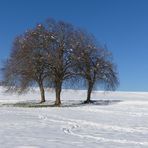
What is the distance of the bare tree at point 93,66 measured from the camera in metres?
50.4

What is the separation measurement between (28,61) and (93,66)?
849 centimetres

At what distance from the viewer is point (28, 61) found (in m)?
48.3

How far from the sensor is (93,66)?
5247 cm

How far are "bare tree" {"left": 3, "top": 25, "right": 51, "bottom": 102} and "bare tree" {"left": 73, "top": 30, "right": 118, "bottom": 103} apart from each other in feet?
13.0

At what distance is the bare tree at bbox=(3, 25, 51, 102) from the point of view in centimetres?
4862

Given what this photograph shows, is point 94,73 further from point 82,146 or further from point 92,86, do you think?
point 82,146

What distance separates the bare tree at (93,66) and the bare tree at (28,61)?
156 inches

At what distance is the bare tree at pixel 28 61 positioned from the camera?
48625mm

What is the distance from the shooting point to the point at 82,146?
13844 millimetres

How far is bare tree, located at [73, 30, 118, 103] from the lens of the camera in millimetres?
50406

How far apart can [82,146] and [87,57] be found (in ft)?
122

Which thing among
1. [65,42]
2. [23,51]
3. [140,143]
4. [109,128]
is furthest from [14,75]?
[140,143]

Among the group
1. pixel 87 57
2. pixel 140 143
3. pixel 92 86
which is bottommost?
pixel 140 143

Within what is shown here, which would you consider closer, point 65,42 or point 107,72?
point 65,42
